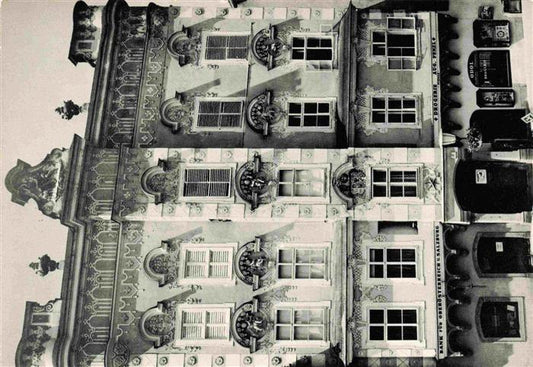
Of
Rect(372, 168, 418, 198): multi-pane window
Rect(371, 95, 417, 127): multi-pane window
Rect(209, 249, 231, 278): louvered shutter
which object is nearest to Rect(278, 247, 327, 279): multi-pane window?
Rect(209, 249, 231, 278): louvered shutter

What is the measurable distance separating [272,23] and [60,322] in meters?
17.0

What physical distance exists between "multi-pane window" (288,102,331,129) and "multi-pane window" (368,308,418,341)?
8.72 metres

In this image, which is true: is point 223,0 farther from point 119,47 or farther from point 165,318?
point 165,318

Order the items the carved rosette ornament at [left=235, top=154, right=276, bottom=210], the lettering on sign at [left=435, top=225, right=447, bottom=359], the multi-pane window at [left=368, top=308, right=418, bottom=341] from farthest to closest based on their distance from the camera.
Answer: the carved rosette ornament at [left=235, top=154, right=276, bottom=210] → the multi-pane window at [left=368, top=308, right=418, bottom=341] → the lettering on sign at [left=435, top=225, right=447, bottom=359]

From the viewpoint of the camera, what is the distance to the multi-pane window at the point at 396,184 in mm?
21641

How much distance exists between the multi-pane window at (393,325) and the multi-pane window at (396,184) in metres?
4.96

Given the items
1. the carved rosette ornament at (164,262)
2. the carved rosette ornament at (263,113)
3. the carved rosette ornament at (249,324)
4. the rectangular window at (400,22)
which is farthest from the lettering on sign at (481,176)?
the carved rosette ornament at (164,262)

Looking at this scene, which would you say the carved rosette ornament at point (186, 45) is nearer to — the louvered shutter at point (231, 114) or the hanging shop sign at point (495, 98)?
the louvered shutter at point (231, 114)

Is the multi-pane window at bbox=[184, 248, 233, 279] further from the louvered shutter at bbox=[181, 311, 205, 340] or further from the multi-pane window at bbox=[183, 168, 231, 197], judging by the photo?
the multi-pane window at bbox=[183, 168, 231, 197]

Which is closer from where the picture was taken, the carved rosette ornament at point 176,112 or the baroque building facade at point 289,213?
the baroque building facade at point 289,213

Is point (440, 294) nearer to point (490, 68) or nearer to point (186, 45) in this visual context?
point (490, 68)

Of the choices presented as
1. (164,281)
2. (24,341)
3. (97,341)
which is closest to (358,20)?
(164,281)

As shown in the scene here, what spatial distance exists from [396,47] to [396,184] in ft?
22.7

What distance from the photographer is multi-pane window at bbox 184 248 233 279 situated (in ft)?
71.7
